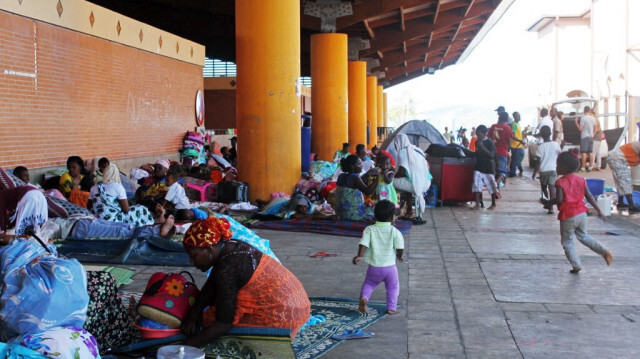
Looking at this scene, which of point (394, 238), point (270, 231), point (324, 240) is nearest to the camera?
point (394, 238)

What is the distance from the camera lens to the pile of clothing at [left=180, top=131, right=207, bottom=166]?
1746 cm

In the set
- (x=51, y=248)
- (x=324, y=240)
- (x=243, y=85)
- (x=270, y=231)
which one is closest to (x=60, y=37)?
(x=243, y=85)

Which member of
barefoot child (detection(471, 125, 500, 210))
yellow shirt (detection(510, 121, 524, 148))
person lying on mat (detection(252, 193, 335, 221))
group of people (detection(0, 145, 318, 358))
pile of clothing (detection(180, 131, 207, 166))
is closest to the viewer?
group of people (detection(0, 145, 318, 358))

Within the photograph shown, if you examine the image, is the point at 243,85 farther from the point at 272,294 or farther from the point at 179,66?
the point at 272,294

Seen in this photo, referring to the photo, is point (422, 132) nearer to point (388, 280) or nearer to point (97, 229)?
point (97, 229)

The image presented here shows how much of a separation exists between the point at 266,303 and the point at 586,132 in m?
17.0

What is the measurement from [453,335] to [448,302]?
0.94 metres

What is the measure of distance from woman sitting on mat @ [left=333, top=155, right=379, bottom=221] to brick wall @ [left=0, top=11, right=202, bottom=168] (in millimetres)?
4957

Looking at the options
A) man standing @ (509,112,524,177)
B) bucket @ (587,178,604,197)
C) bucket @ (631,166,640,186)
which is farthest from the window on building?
bucket @ (631,166,640,186)

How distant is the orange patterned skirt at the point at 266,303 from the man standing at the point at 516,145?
47.5 feet

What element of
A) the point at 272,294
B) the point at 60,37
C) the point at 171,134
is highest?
the point at 60,37

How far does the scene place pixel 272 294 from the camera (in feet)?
14.9

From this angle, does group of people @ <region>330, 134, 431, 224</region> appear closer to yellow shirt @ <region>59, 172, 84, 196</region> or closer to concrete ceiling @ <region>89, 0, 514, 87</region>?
yellow shirt @ <region>59, 172, 84, 196</region>

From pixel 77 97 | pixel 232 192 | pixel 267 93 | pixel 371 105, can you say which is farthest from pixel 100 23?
pixel 371 105
